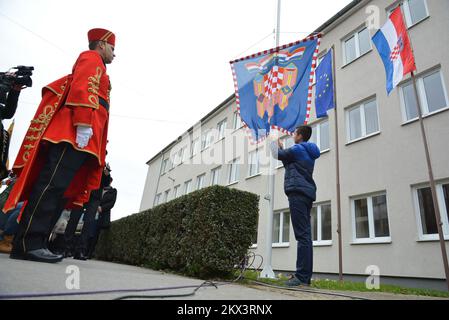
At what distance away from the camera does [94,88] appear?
10.7 ft

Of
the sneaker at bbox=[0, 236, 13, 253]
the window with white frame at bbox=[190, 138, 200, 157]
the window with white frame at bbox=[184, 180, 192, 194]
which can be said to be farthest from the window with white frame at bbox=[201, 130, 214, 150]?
the sneaker at bbox=[0, 236, 13, 253]

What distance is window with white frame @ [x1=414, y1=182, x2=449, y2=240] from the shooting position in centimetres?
758

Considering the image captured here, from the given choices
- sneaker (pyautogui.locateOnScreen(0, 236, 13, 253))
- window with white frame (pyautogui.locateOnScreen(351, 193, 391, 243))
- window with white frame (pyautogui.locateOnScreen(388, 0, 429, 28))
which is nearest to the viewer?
sneaker (pyautogui.locateOnScreen(0, 236, 13, 253))

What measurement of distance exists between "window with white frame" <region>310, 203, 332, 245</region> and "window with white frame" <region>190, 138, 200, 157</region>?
49.4 ft

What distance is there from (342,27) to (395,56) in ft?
23.4

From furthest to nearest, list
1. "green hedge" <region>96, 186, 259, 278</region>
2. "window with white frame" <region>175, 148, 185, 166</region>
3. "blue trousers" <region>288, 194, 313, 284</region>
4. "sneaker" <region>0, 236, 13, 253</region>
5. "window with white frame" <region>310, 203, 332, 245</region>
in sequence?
1. "window with white frame" <region>175, 148, 185, 166</region>
2. "window with white frame" <region>310, 203, 332, 245</region>
3. "sneaker" <region>0, 236, 13, 253</region>
4. "green hedge" <region>96, 186, 259, 278</region>
5. "blue trousers" <region>288, 194, 313, 284</region>

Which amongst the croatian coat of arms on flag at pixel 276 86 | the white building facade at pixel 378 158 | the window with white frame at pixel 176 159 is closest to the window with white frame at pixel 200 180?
the window with white frame at pixel 176 159

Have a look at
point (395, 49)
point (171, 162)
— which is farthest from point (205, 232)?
point (171, 162)

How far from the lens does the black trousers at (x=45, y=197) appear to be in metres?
2.92

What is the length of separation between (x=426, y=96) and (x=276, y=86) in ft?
19.4

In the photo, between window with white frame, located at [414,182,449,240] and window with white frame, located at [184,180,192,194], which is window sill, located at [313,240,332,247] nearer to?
window with white frame, located at [414,182,449,240]

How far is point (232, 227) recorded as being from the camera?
4309 mm

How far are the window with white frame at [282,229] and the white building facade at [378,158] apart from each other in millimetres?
43
